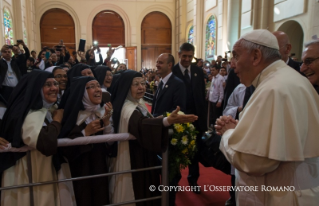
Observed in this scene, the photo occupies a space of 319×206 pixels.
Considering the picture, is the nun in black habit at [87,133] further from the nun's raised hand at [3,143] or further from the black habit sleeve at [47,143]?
the nun's raised hand at [3,143]

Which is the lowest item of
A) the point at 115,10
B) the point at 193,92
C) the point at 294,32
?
the point at 193,92

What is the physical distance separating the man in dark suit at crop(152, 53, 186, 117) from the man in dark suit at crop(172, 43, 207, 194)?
0.36 m

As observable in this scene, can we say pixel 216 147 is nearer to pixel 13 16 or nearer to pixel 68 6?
pixel 13 16

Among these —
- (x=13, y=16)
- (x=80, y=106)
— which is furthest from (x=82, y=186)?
(x=13, y=16)

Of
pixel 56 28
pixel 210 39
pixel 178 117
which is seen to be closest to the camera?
pixel 178 117

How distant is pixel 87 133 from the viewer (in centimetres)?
232

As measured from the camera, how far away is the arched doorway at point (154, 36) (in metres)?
19.8

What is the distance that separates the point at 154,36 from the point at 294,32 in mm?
12385

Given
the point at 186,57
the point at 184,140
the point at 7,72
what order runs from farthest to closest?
the point at 7,72 < the point at 186,57 < the point at 184,140

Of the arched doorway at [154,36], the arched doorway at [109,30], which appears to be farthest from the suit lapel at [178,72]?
the arched doorway at [154,36]

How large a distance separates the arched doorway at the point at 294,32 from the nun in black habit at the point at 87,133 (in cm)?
901

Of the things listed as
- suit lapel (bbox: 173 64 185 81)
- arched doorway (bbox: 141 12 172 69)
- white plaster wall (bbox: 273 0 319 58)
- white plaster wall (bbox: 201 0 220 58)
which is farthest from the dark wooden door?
suit lapel (bbox: 173 64 185 81)

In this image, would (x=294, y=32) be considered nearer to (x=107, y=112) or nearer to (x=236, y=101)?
(x=236, y=101)

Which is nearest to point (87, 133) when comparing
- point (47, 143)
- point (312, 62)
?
point (47, 143)
